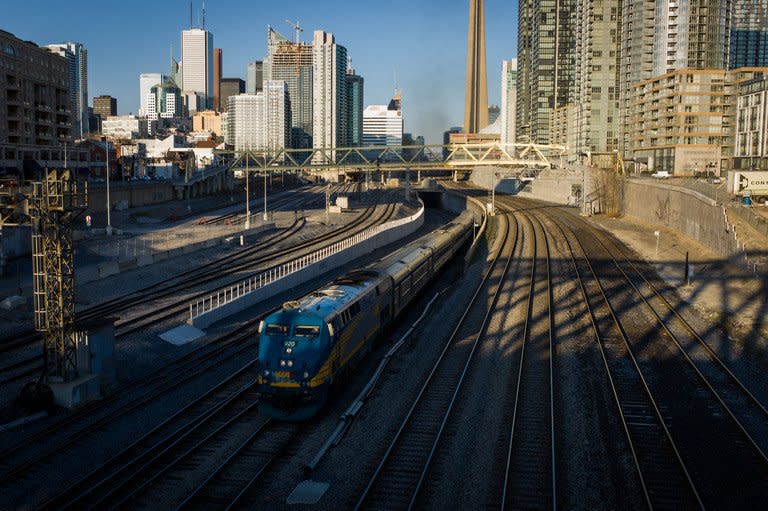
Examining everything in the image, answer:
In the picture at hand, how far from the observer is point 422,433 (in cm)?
2102

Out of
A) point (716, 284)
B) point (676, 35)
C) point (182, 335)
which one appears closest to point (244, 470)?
point (182, 335)

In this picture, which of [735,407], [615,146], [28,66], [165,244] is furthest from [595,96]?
[735,407]

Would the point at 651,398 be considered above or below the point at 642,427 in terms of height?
above

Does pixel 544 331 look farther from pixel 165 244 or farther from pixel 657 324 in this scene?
pixel 165 244

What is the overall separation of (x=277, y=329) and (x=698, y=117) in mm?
116383

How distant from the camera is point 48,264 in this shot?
23641 millimetres

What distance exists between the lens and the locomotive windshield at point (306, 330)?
21688 millimetres

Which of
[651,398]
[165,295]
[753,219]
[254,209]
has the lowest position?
[651,398]

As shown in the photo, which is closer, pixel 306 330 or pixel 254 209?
pixel 306 330

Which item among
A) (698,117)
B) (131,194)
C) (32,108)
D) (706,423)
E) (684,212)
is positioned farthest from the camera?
(698,117)

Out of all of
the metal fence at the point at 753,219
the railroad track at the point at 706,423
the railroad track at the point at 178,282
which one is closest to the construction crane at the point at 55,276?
the railroad track at the point at 178,282

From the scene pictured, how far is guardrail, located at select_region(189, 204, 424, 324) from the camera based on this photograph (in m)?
36.7

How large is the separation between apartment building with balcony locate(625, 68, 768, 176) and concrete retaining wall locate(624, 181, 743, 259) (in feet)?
121

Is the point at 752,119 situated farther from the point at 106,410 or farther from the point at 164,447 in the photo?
the point at 164,447
